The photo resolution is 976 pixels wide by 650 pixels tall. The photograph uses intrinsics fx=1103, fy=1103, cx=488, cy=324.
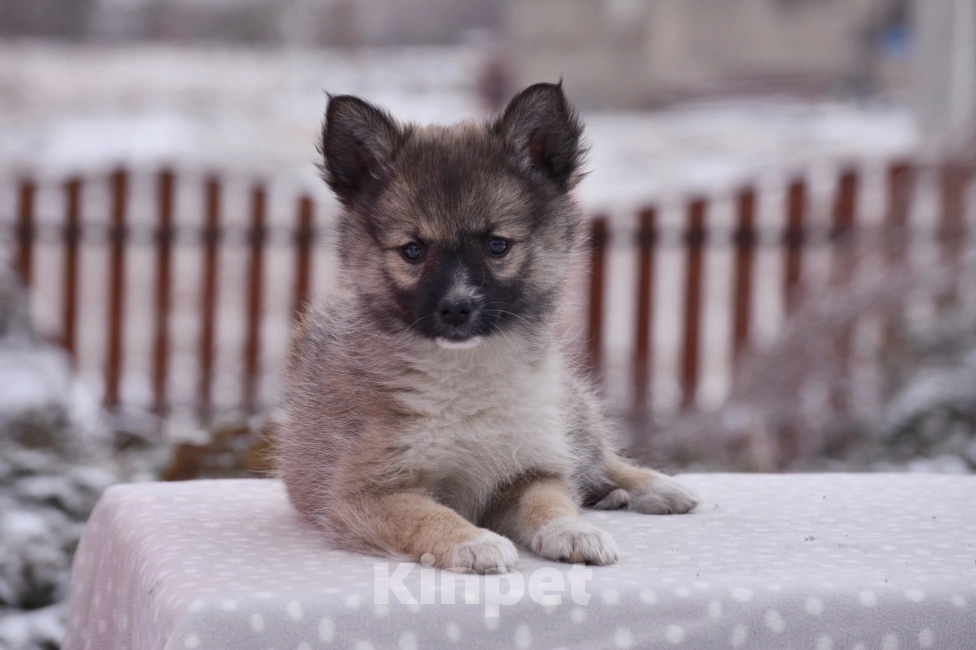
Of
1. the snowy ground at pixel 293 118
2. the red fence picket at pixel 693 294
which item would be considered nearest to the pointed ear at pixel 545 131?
the red fence picket at pixel 693 294

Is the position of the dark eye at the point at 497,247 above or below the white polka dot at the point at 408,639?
above

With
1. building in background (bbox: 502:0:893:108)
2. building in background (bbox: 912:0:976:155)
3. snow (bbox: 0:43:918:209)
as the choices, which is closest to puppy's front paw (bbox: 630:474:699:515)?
building in background (bbox: 912:0:976:155)

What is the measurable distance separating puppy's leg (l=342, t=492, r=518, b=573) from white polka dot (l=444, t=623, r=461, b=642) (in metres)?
0.20

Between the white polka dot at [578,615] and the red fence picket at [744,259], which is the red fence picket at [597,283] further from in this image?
the white polka dot at [578,615]

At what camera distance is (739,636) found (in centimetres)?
213

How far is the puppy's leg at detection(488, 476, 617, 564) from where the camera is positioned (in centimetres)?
238

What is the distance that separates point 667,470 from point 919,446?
3486mm

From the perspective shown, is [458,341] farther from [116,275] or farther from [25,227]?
[25,227]

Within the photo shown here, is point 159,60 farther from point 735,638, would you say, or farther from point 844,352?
point 735,638

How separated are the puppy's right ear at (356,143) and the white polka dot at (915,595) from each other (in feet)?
5.14

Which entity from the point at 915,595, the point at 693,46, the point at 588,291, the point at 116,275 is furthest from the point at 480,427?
the point at 693,46

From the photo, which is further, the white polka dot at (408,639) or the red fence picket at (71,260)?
the red fence picket at (71,260)

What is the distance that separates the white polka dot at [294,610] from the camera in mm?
2031

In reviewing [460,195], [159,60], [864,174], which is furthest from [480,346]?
[159,60]
